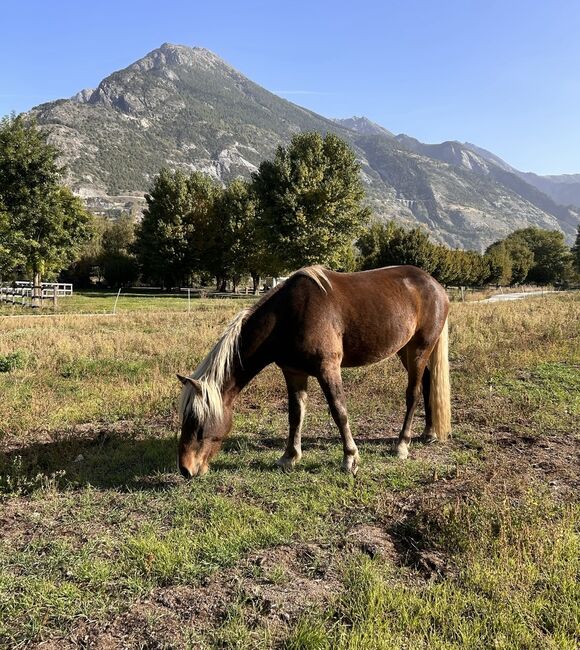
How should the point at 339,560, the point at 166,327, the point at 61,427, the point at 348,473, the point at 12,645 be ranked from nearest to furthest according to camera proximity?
the point at 12,645, the point at 339,560, the point at 348,473, the point at 61,427, the point at 166,327

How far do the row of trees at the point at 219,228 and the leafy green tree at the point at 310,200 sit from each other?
0.09m

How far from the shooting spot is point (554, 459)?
5219 mm

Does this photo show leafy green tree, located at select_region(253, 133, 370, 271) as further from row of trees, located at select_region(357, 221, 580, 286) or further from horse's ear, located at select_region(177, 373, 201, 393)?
horse's ear, located at select_region(177, 373, 201, 393)

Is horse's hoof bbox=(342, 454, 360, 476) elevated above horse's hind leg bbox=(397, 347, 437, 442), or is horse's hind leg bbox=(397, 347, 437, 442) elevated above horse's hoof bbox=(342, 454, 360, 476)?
horse's hind leg bbox=(397, 347, 437, 442)

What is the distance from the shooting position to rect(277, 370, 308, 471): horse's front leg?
205 inches

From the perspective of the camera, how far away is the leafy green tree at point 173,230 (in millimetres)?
46247

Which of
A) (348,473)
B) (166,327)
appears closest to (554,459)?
(348,473)

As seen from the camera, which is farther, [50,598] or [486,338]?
[486,338]

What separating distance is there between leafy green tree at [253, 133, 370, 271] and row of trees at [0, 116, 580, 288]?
0.09 meters

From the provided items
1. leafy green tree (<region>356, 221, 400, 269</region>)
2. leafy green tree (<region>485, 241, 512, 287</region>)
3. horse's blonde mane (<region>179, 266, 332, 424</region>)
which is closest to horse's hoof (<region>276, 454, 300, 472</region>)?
horse's blonde mane (<region>179, 266, 332, 424</region>)

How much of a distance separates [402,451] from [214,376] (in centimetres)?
265

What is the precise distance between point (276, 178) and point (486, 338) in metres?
25.3

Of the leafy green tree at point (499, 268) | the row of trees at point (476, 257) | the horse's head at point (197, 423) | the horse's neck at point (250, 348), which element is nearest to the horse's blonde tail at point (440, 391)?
the horse's neck at point (250, 348)

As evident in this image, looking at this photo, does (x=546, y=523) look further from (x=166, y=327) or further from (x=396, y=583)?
(x=166, y=327)
